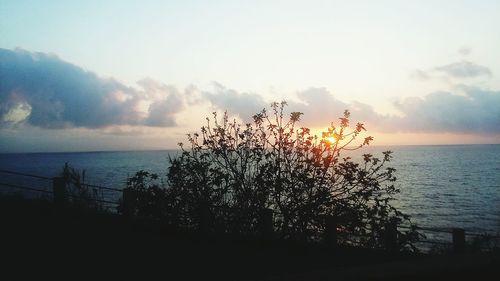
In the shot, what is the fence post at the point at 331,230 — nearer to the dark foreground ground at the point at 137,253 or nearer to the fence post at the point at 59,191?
the dark foreground ground at the point at 137,253

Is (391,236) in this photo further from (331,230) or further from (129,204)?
(129,204)

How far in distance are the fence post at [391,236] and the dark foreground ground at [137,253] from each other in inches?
24.9

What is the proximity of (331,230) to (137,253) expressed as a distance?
4.49 m

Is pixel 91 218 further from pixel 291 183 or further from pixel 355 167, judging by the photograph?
pixel 355 167

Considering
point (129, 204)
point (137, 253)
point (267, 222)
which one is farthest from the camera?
point (129, 204)

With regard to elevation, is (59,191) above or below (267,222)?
above

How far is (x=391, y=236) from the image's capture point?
9461 mm

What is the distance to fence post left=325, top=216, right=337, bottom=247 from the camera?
372 inches

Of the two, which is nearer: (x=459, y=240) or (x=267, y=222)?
(x=459, y=240)

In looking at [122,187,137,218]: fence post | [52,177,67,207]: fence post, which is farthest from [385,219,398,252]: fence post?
[52,177,67,207]: fence post

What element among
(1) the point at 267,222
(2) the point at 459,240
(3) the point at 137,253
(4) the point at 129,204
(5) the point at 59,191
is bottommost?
(2) the point at 459,240

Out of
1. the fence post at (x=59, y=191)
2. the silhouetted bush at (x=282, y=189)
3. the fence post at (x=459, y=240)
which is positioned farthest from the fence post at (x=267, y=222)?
the fence post at (x=59, y=191)

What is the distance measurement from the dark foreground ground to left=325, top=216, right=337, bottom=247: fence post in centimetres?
47

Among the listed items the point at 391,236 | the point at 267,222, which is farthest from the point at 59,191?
the point at 391,236
